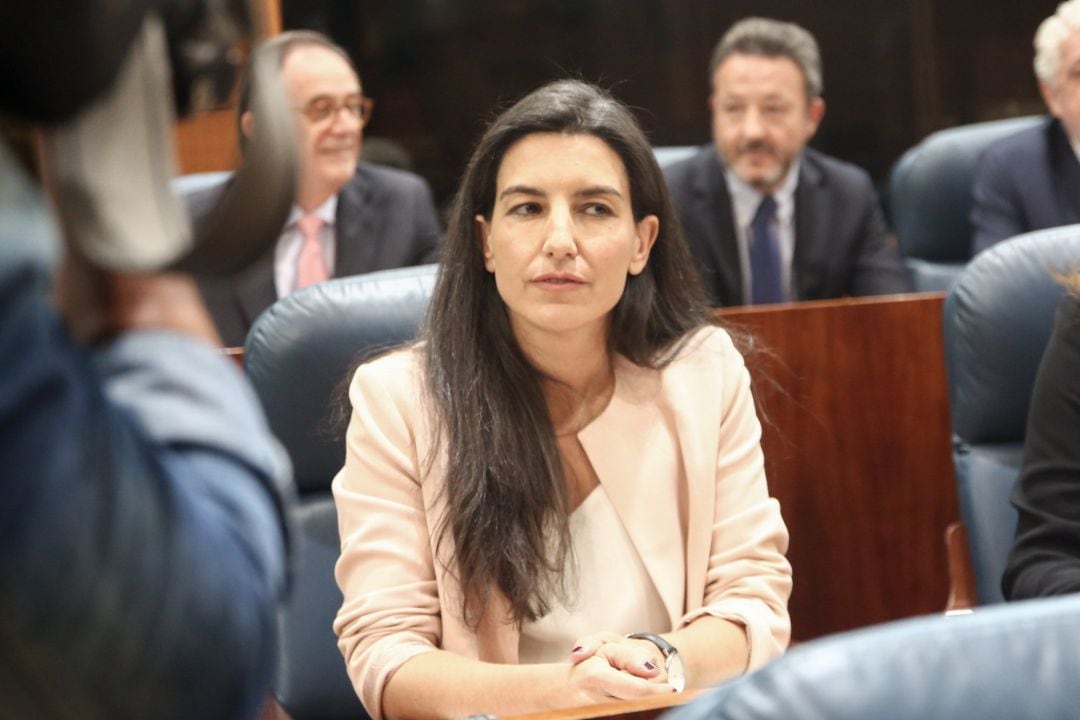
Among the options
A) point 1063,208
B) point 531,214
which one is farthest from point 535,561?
point 1063,208

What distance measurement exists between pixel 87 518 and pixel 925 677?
0.37m

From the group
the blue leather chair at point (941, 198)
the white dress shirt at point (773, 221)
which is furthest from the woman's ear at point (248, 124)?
the blue leather chair at point (941, 198)

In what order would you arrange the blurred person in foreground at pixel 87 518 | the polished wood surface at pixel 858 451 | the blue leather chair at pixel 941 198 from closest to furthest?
1. the blurred person in foreground at pixel 87 518
2. the polished wood surface at pixel 858 451
3. the blue leather chair at pixel 941 198

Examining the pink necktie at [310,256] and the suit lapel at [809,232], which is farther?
the suit lapel at [809,232]

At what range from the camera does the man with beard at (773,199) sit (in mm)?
2936

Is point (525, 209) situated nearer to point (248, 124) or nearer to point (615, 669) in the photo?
point (615, 669)

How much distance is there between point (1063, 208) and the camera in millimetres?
3105

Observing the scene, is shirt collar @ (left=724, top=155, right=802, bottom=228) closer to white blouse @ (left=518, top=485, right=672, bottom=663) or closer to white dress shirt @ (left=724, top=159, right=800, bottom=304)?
white dress shirt @ (left=724, top=159, right=800, bottom=304)

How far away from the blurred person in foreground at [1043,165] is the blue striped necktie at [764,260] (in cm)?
50

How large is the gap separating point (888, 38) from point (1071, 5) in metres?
1.62

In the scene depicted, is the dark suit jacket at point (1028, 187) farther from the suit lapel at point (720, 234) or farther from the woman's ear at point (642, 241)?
the woman's ear at point (642, 241)

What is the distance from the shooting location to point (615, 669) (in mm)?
1435

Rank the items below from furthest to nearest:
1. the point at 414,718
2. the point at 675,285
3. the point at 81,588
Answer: the point at 675,285 < the point at 414,718 < the point at 81,588

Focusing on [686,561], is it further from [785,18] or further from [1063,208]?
[785,18]
